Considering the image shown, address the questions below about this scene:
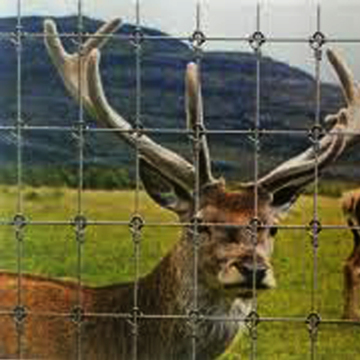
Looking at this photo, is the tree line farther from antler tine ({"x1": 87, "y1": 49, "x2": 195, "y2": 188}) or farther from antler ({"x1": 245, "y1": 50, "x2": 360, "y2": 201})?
antler ({"x1": 245, "y1": 50, "x2": 360, "y2": 201})

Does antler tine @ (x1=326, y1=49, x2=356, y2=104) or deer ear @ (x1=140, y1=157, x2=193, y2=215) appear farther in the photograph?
deer ear @ (x1=140, y1=157, x2=193, y2=215)

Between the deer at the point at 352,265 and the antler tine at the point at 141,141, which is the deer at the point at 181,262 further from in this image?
the deer at the point at 352,265

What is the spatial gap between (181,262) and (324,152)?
1.90 feet

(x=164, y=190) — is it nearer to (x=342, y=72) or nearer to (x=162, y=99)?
(x=162, y=99)

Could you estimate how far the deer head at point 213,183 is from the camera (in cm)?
425

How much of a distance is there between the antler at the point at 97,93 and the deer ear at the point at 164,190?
0.7 inches

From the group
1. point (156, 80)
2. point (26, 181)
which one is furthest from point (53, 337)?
point (156, 80)

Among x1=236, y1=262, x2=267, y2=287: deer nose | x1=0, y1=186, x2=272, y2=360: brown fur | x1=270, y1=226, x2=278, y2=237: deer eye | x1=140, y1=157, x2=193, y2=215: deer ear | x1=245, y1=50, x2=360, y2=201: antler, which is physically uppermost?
x1=245, y1=50, x2=360, y2=201: antler

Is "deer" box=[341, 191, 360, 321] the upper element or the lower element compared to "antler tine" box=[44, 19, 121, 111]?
lower

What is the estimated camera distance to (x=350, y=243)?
14.0 ft

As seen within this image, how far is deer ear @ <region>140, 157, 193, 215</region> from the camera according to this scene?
430 centimetres

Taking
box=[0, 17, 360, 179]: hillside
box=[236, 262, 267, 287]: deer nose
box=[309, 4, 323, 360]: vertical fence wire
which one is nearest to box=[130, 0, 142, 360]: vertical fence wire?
box=[0, 17, 360, 179]: hillside

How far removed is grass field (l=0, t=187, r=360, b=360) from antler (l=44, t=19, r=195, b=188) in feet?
0.45

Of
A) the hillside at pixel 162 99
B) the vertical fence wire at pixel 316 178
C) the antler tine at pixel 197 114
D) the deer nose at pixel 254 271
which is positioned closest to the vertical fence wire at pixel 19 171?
the hillside at pixel 162 99
